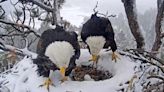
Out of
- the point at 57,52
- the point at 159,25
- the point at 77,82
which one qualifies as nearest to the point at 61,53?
the point at 57,52

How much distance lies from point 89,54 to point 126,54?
33 centimetres

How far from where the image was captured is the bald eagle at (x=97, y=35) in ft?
10.4

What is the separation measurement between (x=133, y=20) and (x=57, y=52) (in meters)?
1.34

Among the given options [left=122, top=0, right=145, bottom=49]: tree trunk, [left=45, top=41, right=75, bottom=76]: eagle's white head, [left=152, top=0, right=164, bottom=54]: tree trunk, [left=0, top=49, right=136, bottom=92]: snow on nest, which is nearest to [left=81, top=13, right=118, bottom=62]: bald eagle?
[left=0, top=49, right=136, bottom=92]: snow on nest

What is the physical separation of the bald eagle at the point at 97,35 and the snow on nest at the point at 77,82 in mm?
93

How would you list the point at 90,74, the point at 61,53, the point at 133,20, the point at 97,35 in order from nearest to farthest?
the point at 61,53
the point at 90,74
the point at 97,35
the point at 133,20

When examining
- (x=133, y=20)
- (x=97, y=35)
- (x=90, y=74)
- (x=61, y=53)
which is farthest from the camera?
(x=133, y=20)

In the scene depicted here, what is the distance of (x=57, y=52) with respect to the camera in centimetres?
286

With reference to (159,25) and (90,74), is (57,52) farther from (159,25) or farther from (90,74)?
(159,25)

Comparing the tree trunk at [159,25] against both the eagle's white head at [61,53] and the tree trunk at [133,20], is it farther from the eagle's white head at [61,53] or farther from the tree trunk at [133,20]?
the eagle's white head at [61,53]

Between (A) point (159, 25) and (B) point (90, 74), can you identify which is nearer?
(B) point (90, 74)

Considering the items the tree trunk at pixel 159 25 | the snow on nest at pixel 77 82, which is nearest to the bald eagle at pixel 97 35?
the snow on nest at pixel 77 82

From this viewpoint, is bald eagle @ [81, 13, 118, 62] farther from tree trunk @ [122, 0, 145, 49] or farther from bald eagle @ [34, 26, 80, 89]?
tree trunk @ [122, 0, 145, 49]

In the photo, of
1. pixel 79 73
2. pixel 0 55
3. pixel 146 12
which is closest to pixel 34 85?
pixel 79 73
